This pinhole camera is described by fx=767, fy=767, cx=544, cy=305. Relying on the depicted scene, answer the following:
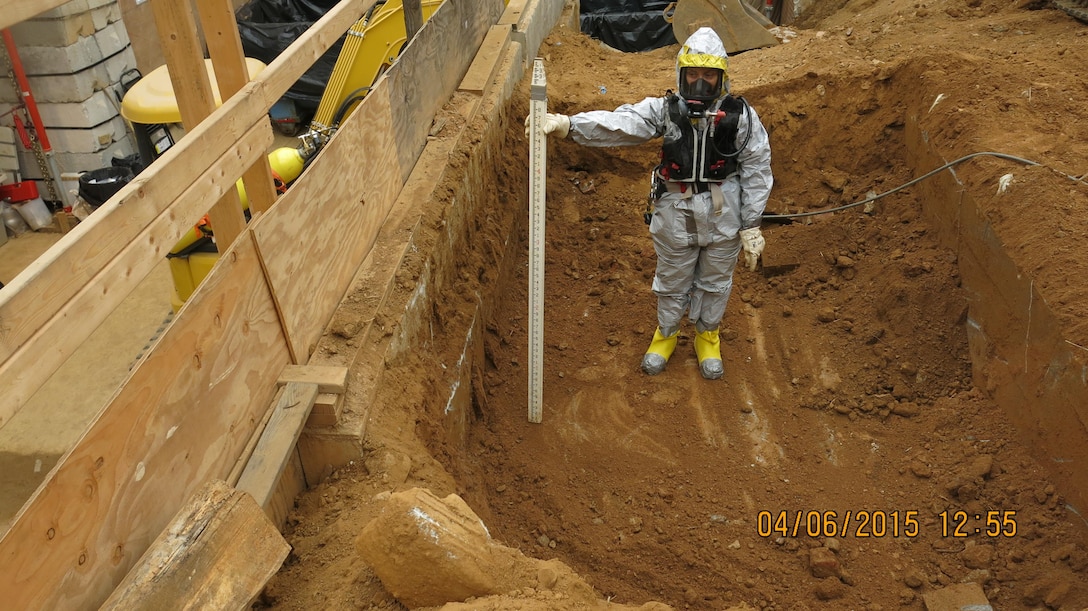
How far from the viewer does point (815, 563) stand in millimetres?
3928

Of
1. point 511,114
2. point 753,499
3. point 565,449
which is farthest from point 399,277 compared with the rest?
point 511,114

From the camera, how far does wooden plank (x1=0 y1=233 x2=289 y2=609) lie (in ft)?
6.94

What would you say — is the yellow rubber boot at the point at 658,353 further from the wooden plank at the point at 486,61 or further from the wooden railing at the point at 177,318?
the wooden plank at the point at 486,61

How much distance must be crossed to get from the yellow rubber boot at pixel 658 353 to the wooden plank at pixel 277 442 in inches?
107

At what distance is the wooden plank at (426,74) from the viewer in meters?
4.71

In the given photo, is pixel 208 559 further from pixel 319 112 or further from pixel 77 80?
pixel 77 80

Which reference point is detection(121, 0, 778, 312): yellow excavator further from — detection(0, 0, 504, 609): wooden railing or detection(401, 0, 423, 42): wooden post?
detection(401, 0, 423, 42): wooden post

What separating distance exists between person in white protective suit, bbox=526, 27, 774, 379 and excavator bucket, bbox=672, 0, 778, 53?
461 centimetres

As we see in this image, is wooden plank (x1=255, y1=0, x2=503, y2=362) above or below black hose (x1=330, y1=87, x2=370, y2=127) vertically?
above

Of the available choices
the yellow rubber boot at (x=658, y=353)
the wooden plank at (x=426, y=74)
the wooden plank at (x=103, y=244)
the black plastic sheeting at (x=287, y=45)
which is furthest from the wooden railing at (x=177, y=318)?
the black plastic sheeting at (x=287, y=45)

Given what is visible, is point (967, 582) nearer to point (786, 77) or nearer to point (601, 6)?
point (786, 77)

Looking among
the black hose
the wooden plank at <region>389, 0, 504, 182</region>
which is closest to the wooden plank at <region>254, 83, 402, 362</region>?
the wooden plank at <region>389, 0, 504, 182</region>
